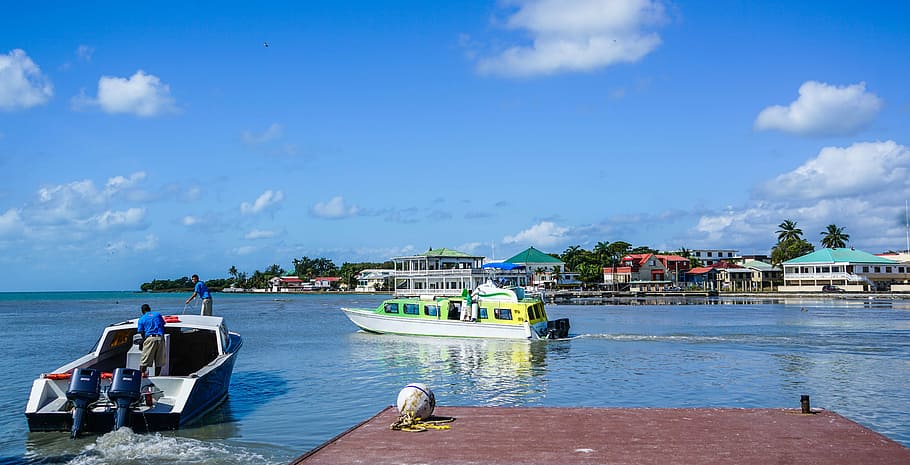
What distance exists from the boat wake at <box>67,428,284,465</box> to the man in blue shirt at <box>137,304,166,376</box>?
8.54ft

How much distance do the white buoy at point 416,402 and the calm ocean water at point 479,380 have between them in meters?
3.37

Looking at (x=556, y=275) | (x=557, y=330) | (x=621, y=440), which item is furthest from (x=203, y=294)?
(x=556, y=275)

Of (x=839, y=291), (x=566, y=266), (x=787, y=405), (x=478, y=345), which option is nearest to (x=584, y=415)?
(x=787, y=405)

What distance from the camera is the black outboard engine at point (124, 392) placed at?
44.9 feet

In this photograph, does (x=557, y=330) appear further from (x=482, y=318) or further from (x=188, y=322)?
(x=188, y=322)

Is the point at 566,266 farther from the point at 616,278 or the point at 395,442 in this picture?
the point at 395,442

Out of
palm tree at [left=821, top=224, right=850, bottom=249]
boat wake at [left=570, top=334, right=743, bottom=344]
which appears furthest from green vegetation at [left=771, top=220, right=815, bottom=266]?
boat wake at [left=570, top=334, right=743, bottom=344]

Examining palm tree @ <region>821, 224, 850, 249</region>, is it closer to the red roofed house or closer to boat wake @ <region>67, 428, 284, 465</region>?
the red roofed house

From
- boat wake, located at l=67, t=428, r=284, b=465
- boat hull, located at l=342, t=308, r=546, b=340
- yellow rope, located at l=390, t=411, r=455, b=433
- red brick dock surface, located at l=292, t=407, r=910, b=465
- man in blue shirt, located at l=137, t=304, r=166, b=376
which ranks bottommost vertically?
boat wake, located at l=67, t=428, r=284, b=465

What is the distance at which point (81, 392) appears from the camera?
13.7m

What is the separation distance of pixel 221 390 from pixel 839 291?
324 ft

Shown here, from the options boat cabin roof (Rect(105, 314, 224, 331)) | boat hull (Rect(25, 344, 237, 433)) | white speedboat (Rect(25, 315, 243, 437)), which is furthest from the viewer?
boat cabin roof (Rect(105, 314, 224, 331))

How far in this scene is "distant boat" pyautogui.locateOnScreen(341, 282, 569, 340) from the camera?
3431 centimetres

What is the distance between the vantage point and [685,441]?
9.95m
